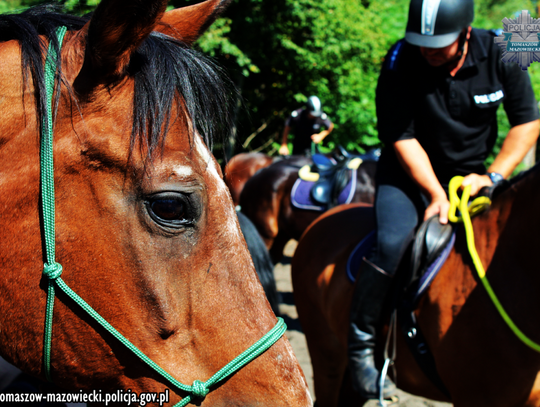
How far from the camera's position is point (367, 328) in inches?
93.0

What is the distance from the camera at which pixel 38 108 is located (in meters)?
1.03

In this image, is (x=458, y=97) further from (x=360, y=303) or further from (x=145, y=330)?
(x=145, y=330)

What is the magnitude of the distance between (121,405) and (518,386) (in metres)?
1.84

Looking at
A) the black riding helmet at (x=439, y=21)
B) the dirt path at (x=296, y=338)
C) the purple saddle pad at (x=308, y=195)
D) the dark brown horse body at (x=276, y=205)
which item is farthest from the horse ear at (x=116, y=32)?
the dark brown horse body at (x=276, y=205)

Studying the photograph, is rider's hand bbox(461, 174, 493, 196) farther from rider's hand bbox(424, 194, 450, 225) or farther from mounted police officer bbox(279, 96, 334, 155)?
mounted police officer bbox(279, 96, 334, 155)

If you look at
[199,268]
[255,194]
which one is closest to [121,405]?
[199,268]

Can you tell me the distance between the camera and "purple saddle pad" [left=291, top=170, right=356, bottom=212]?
565 centimetres

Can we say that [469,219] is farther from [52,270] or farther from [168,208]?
[52,270]

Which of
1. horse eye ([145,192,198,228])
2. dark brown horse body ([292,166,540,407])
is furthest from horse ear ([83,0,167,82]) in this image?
dark brown horse body ([292,166,540,407])

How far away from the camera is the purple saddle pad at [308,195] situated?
5652 mm

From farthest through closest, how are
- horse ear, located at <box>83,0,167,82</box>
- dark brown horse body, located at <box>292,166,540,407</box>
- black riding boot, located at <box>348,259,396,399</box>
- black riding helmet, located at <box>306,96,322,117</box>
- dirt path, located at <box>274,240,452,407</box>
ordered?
black riding helmet, located at <box>306,96,322,117</box> < dirt path, located at <box>274,240,452,407</box> < black riding boot, located at <box>348,259,396,399</box> < dark brown horse body, located at <box>292,166,540,407</box> < horse ear, located at <box>83,0,167,82</box>

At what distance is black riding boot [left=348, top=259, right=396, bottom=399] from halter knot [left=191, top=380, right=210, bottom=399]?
1505 millimetres

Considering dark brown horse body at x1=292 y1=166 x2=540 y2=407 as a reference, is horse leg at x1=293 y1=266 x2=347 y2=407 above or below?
below

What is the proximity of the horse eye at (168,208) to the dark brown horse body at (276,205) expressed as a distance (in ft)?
16.3
